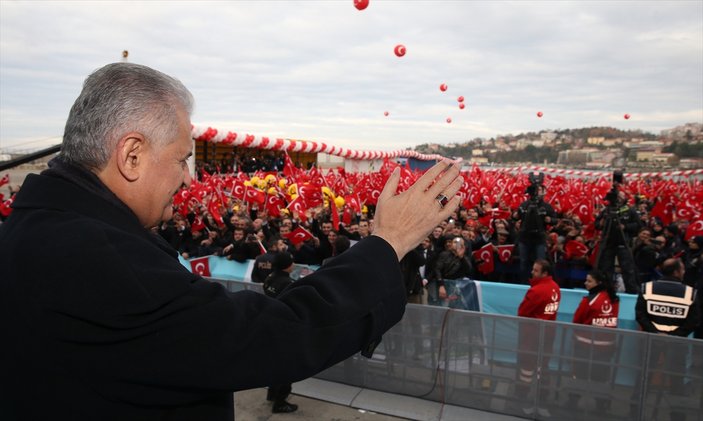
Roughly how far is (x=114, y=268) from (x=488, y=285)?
683 centimetres

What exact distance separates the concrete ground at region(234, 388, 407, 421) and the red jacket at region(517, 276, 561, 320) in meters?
1.90

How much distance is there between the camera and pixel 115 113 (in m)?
0.97

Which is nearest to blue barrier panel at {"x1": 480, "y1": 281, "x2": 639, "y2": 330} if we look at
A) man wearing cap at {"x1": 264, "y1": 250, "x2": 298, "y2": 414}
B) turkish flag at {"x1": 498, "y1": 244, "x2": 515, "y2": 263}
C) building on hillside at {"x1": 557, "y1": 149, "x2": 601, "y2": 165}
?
turkish flag at {"x1": 498, "y1": 244, "x2": 515, "y2": 263}

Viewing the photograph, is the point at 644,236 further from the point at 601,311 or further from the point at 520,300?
the point at 601,311

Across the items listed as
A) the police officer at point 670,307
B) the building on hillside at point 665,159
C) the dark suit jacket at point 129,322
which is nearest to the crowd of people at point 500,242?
the police officer at point 670,307

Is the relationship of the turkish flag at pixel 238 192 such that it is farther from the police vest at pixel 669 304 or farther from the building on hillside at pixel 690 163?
the building on hillside at pixel 690 163

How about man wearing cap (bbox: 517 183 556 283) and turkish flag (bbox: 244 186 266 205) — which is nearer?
man wearing cap (bbox: 517 183 556 283)

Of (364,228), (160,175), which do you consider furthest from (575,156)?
(160,175)

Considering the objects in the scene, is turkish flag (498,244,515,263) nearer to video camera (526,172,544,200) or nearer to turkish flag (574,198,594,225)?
video camera (526,172,544,200)

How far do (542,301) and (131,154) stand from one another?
5190mm

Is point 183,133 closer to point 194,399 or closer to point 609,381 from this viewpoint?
point 194,399

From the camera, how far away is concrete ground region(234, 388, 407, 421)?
4.96 m

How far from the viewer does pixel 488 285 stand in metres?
7.12

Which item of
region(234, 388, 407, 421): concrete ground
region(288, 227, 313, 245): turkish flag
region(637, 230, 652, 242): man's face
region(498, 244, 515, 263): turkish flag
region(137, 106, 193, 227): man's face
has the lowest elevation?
region(234, 388, 407, 421): concrete ground
